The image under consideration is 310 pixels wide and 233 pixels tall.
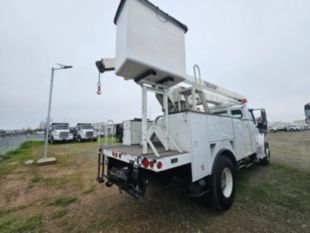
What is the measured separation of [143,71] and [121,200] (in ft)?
9.21

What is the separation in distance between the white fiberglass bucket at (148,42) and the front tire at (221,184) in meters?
1.84

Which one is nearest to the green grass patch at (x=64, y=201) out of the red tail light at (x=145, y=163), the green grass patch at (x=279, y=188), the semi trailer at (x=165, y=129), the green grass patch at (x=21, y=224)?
the green grass patch at (x=21, y=224)

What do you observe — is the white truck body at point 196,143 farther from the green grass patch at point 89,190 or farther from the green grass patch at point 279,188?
the green grass patch at point 89,190

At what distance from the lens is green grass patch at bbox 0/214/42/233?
254 cm

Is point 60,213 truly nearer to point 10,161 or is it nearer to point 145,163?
point 145,163

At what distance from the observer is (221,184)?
2.93 m

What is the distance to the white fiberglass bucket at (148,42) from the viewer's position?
2.31 metres

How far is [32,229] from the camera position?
2559 mm

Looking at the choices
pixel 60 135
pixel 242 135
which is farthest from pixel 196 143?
pixel 60 135

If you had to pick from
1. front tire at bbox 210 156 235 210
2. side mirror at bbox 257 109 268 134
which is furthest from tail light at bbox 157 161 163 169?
side mirror at bbox 257 109 268 134

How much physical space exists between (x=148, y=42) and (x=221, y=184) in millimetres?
2816

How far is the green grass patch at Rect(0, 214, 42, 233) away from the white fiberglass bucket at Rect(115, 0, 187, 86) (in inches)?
115

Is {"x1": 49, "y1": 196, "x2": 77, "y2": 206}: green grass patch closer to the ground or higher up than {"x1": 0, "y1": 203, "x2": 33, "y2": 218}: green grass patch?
higher up

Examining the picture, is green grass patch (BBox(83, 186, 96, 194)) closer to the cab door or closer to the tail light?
the tail light
